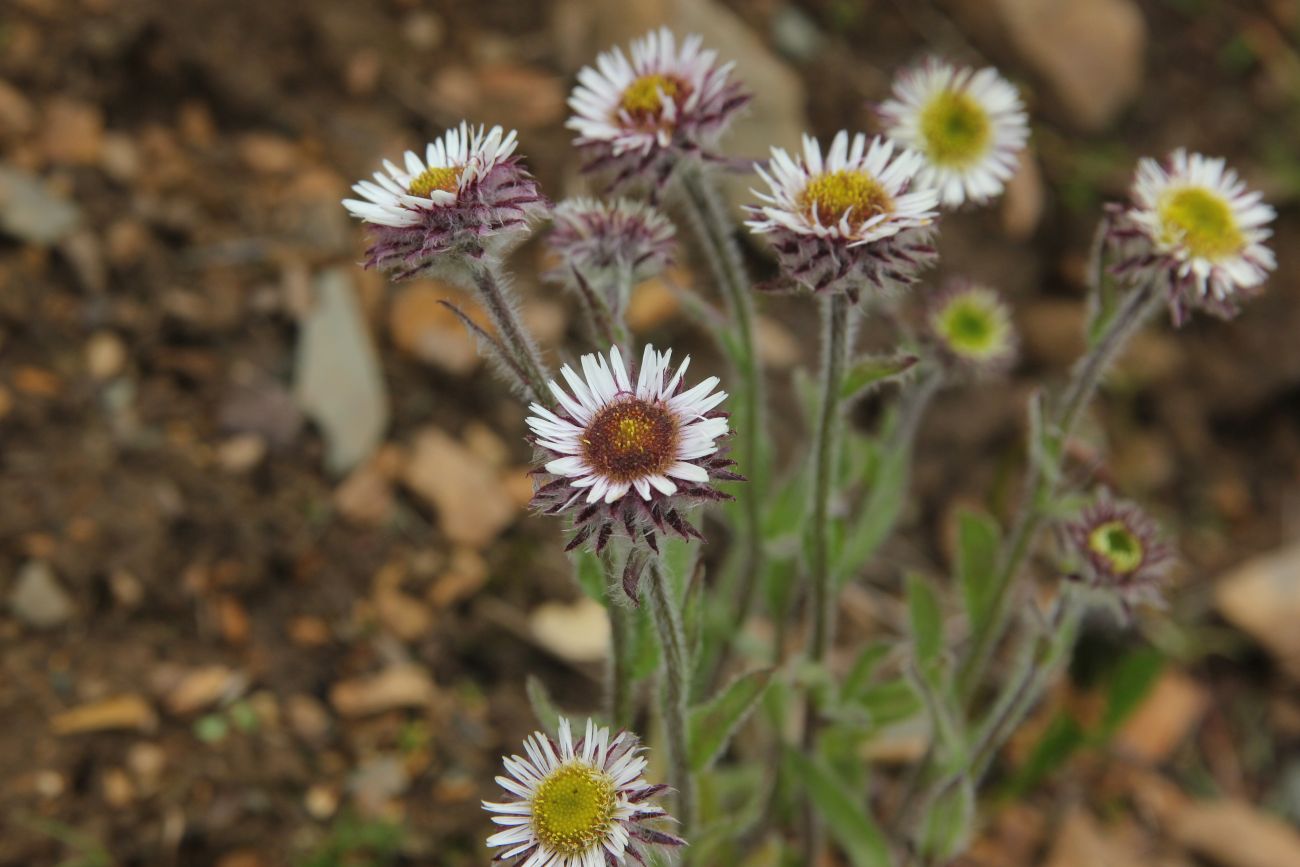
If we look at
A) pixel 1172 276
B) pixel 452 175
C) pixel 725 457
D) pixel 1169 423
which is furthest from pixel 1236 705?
pixel 452 175

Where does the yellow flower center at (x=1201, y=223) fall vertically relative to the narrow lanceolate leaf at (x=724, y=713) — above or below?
above

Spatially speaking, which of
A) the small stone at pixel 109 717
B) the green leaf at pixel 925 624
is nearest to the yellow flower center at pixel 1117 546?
the green leaf at pixel 925 624

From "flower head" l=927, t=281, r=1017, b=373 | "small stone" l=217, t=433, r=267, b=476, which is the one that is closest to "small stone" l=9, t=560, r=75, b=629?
"small stone" l=217, t=433, r=267, b=476

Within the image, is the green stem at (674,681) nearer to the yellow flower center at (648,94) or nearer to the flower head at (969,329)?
the yellow flower center at (648,94)

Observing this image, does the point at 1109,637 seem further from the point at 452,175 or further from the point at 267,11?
the point at 267,11

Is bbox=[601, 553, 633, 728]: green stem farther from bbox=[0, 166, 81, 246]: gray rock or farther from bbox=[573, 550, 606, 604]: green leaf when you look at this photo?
bbox=[0, 166, 81, 246]: gray rock
